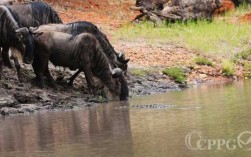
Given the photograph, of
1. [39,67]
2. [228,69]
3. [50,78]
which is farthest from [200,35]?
[39,67]

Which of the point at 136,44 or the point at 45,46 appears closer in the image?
the point at 45,46

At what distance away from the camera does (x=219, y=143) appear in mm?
10664

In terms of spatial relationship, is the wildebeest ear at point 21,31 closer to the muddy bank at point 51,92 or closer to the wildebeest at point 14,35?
the wildebeest at point 14,35

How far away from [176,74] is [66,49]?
4.27 metres

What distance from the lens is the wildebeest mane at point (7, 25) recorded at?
1758 centimetres

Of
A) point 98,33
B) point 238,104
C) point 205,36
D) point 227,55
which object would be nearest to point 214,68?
point 227,55

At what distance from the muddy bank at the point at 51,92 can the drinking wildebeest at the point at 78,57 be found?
1.31 feet

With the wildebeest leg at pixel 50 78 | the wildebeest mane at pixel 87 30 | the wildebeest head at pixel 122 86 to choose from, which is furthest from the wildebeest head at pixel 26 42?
the wildebeest head at pixel 122 86

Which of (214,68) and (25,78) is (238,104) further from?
(214,68)

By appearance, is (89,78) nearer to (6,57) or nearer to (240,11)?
(6,57)

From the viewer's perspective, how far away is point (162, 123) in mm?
13086

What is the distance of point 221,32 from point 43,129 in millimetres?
14305

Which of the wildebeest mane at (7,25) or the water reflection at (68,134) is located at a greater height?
the wildebeest mane at (7,25)

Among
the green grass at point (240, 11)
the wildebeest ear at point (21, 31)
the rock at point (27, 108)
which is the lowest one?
the green grass at point (240, 11)
